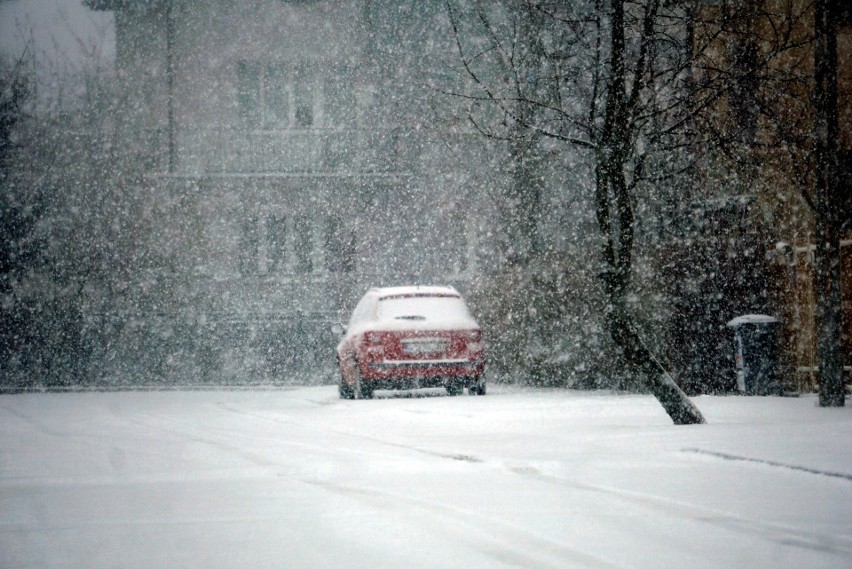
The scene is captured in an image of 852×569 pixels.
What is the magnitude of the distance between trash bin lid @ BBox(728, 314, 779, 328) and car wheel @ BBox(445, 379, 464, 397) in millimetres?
4059

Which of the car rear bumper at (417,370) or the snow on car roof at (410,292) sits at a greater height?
the snow on car roof at (410,292)

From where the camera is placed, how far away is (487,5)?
3000 centimetres

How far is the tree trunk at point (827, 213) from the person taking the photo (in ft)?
47.3

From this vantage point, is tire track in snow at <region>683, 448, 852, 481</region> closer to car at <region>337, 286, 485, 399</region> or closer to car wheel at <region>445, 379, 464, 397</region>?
car at <region>337, 286, 485, 399</region>

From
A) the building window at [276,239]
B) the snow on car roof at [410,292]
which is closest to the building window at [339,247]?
the building window at [276,239]

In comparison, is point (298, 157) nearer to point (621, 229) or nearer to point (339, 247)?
point (339, 247)

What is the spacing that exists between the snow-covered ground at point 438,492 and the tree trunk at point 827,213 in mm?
469

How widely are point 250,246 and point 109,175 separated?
387 centimetres

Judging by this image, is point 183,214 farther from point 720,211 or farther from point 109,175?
point 720,211

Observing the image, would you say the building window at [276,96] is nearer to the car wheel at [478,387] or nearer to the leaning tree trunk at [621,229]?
the car wheel at [478,387]

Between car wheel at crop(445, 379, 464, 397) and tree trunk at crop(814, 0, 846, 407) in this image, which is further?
car wheel at crop(445, 379, 464, 397)

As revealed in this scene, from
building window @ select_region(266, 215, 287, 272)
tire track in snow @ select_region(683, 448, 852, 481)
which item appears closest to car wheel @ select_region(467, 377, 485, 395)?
tire track in snow @ select_region(683, 448, 852, 481)

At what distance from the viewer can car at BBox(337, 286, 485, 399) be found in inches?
731

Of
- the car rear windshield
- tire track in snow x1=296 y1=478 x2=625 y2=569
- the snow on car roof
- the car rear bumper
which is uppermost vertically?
the snow on car roof
